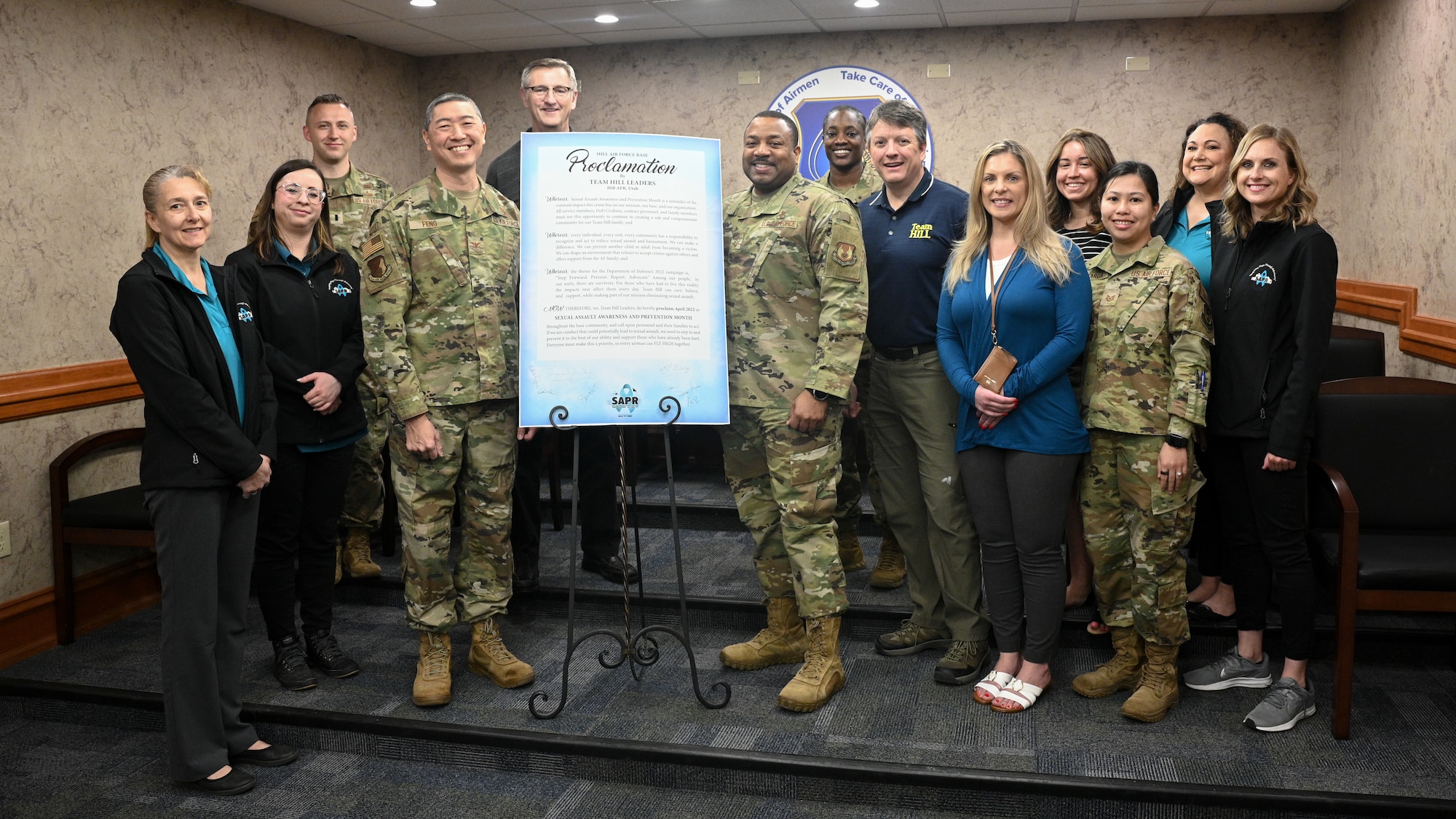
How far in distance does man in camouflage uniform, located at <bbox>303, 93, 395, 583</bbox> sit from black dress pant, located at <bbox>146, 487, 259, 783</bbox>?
1.18 metres

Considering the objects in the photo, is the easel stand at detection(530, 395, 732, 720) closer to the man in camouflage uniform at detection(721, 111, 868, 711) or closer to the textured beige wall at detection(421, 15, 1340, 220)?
the man in camouflage uniform at detection(721, 111, 868, 711)

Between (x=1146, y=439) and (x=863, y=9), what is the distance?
145 inches

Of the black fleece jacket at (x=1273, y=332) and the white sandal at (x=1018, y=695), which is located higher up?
the black fleece jacket at (x=1273, y=332)

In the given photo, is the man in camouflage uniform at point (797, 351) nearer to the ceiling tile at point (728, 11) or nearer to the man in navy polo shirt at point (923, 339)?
the man in navy polo shirt at point (923, 339)

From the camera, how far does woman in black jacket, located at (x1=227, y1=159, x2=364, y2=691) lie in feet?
9.56

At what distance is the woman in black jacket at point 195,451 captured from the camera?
231cm

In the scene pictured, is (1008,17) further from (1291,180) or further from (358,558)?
(358,558)

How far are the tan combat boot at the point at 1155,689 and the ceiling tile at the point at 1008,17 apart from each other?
3962 millimetres

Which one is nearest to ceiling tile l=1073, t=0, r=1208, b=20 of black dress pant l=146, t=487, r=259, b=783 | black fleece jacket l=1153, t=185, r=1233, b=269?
black fleece jacket l=1153, t=185, r=1233, b=269

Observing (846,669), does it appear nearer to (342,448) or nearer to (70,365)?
(342,448)

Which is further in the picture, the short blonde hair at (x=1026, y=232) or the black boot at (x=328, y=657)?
the black boot at (x=328, y=657)

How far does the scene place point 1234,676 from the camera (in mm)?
2781

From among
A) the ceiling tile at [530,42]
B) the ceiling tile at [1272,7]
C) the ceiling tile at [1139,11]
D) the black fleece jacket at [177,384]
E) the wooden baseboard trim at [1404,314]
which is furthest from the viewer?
the ceiling tile at [530,42]

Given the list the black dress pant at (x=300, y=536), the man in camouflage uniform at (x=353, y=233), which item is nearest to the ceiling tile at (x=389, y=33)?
the man in camouflage uniform at (x=353, y=233)
